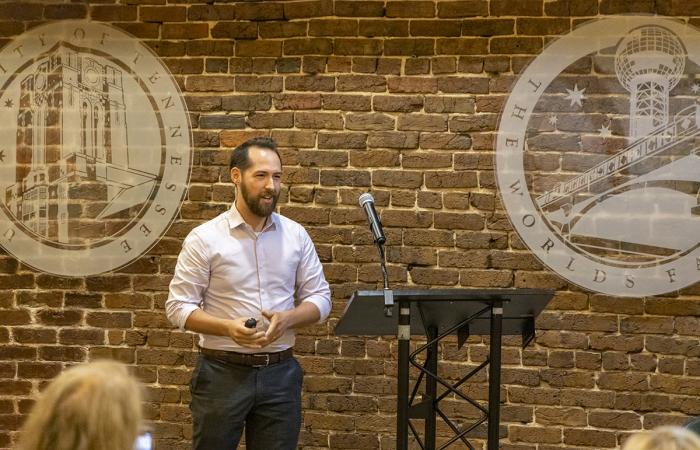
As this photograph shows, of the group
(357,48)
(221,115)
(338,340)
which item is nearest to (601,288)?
(338,340)

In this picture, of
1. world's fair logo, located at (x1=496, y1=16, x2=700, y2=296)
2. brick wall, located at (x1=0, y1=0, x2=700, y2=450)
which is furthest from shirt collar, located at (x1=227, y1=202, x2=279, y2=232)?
world's fair logo, located at (x1=496, y1=16, x2=700, y2=296)

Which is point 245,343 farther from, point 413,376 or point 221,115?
point 221,115

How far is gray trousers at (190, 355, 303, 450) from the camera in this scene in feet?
11.7

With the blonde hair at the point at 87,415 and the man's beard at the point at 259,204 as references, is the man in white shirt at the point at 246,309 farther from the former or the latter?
the blonde hair at the point at 87,415

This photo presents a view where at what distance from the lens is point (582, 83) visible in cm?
433

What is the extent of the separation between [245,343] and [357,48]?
1743 millimetres

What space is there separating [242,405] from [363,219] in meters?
1.29

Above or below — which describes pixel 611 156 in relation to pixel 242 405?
above

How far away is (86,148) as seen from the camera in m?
4.65

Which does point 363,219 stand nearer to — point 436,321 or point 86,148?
point 436,321

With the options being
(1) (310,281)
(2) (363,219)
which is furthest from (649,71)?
(1) (310,281)

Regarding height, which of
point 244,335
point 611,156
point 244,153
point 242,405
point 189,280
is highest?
point 611,156

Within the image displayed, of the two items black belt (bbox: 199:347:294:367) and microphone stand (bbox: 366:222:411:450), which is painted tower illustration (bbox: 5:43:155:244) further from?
microphone stand (bbox: 366:222:411:450)

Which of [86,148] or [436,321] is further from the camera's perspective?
[86,148]
